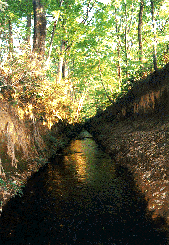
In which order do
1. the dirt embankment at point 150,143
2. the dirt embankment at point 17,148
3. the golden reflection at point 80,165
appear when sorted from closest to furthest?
1. the dirt embankment at point 150,143
2. the dirt embankment at point 17,148
3. the golden reflection at point 80,165

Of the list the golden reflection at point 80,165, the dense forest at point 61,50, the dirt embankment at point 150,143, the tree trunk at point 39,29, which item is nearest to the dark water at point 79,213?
the golden reflection at point 80,165

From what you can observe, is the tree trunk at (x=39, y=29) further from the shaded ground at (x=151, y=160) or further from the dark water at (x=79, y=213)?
the dark water at (x=79, y=213)

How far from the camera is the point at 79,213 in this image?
6.82 metres

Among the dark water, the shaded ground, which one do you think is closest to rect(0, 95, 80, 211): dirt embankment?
the dark water

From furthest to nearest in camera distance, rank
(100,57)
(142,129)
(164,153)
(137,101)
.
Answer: (100,57) → (137,101) → (142,129) → (164,153)

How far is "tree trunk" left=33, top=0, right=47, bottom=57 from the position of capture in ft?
49.1

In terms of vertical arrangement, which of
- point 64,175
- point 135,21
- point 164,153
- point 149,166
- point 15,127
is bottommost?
point 64,175

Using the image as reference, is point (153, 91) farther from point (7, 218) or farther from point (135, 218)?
point (7, 218)

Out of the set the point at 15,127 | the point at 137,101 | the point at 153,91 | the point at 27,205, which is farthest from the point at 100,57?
the point at 27,205

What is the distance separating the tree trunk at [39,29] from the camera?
14977mm

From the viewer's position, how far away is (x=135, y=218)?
646 centimetres

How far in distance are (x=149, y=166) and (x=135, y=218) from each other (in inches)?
124

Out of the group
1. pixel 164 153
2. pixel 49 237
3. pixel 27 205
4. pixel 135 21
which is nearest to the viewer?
pixel 49 237

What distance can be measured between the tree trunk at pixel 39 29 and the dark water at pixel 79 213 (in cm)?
937
